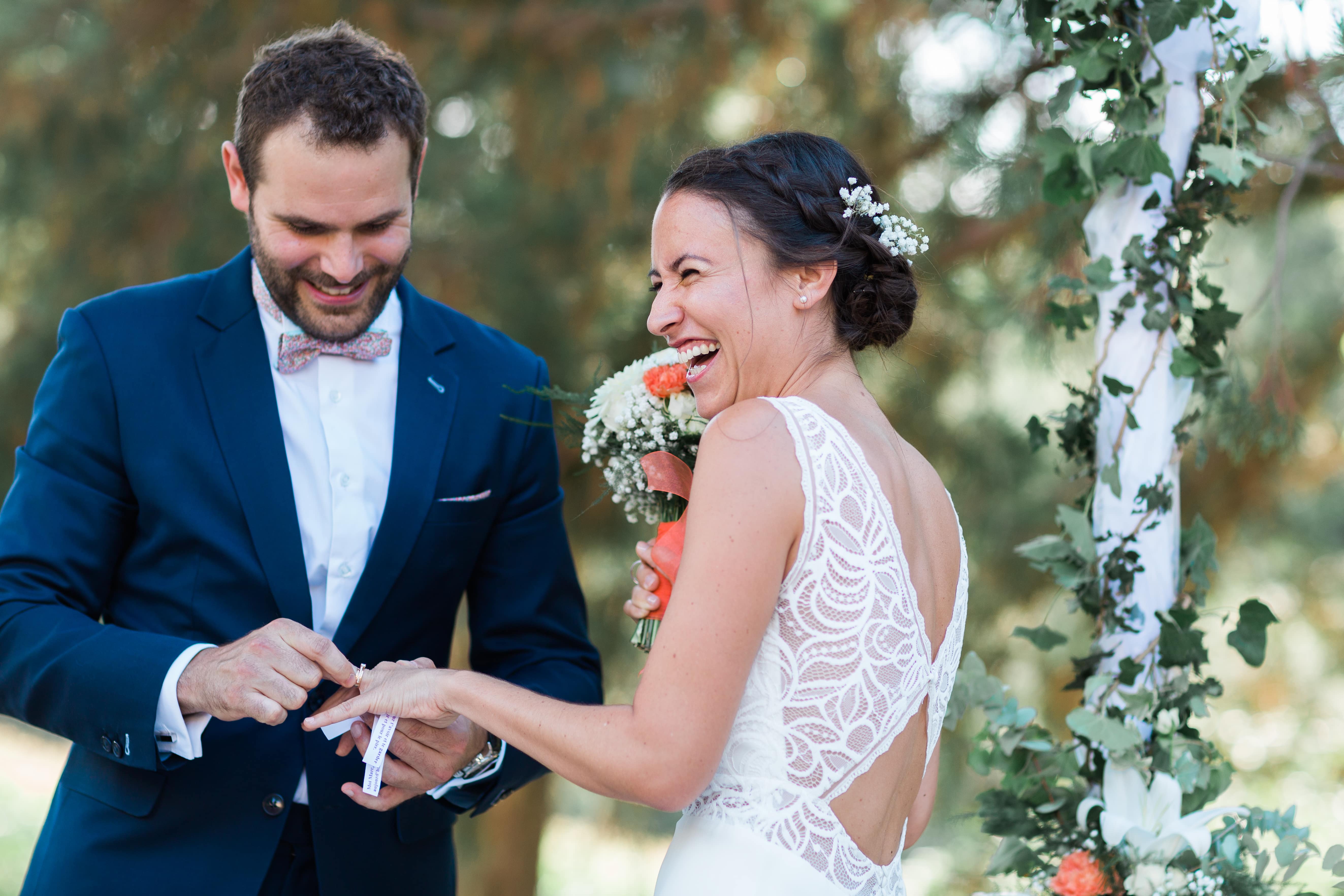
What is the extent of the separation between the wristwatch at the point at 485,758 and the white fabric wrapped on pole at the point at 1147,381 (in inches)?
48.9

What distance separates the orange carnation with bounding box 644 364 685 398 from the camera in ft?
7.14

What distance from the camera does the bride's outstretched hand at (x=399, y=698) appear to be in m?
1.87

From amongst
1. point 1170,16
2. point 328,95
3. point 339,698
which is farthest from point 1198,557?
point 328,95

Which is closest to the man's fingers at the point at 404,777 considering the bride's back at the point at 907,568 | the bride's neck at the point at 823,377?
the bride's back at the point at 907,568

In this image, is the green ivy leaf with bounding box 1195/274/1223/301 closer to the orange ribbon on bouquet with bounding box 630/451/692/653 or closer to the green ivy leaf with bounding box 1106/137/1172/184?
the green ivy leaf with bounding box 1106/137/1172/184

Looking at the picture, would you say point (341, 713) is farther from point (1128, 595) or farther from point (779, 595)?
point (1128, 595)

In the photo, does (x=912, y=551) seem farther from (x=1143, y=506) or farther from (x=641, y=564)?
(x=1143, y=506)

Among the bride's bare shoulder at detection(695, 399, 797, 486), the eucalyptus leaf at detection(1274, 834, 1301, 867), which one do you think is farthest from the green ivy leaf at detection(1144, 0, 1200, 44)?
the eucalyptus leaf at detection(1274, 834, 1301, 867)

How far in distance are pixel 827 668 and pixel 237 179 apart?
1613 millimetres

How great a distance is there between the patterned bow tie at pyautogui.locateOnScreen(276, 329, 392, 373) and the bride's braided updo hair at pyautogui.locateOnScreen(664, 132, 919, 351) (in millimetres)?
801

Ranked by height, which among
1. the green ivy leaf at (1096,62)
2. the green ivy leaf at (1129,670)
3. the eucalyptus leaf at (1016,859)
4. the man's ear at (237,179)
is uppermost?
the green ivy leaf at (1096,62)

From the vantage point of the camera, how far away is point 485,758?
7.48ft

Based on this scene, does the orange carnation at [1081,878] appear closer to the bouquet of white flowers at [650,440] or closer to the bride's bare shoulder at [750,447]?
the bouquet of white flowers at [650,440]

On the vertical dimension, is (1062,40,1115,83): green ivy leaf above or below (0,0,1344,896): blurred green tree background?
below
